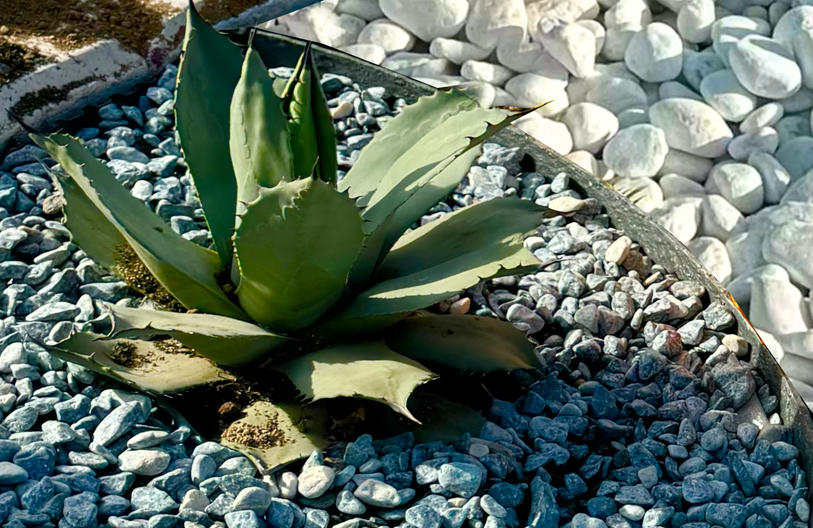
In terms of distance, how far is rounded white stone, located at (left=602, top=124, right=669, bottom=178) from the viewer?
8.08 ft

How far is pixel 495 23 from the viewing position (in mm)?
2627

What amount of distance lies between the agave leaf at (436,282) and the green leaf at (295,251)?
4 cm

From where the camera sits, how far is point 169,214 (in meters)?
1.89

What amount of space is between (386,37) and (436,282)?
1357mm

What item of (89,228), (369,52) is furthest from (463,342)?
(369,52)

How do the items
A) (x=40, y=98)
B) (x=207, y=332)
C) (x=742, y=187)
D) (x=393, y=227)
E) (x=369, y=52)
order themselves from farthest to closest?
1. (x=369, y=52)
2. (x=742, y=187)
3. (x=40, y=98)
4. (x=393, y=227)
5. (x=207, y=332)

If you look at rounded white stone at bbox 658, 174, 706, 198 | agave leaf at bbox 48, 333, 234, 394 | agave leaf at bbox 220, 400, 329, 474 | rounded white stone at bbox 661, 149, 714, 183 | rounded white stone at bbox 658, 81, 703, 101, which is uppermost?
agave leaf at bbox 48, 333, 234, 394

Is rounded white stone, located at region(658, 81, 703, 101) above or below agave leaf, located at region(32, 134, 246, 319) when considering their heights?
below

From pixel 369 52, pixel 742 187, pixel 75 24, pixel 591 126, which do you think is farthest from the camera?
pixel 369 52

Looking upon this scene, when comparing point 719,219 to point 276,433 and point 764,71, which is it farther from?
point 276,433

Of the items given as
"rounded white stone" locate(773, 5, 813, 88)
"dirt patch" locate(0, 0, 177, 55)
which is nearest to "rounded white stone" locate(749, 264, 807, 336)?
"rounded white stone" locate(773, 5, 813, 88)

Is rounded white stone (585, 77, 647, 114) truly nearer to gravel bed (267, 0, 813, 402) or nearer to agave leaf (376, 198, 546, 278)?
gravel bed (267, 0, 813, 402)

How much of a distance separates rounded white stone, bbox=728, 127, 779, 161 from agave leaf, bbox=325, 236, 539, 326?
3.88 feet

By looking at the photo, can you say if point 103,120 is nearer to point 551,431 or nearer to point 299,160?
point 299,160
